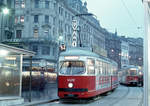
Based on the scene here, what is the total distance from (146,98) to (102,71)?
14.5 meters

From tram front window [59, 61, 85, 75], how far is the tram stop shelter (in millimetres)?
2355

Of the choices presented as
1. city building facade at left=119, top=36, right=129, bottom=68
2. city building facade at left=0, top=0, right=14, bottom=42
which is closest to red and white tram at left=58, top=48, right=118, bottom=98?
city building facade at left=0, top=0, right=14, bottom=42

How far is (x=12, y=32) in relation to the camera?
52.1m

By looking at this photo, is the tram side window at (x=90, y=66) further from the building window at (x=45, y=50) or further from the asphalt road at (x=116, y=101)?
the building window at (x=45, y=50)

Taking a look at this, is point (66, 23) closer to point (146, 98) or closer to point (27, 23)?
point (27, 23)

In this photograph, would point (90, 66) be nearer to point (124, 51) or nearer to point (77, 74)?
point (77, 74)

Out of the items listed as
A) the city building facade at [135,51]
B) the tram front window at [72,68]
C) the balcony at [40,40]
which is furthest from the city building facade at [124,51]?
the tram front window at [72,68]

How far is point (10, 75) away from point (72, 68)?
359cm

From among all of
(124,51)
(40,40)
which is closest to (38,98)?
(40,40)

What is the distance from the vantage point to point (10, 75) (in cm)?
1477

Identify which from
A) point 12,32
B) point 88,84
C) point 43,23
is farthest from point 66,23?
point 88,84

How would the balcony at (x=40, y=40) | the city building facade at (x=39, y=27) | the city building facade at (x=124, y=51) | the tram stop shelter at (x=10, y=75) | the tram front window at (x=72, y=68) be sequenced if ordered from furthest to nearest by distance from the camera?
the city building facade at (x=124, y=51)
the city building facade at (x=39, y=27)
the balcony at (x=40, y=40)
the tram front window at (x=72, y=68)
the tram stop shelter at (x=10, y=75)

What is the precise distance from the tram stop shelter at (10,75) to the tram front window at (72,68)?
236cm

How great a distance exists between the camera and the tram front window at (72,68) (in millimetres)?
16000
